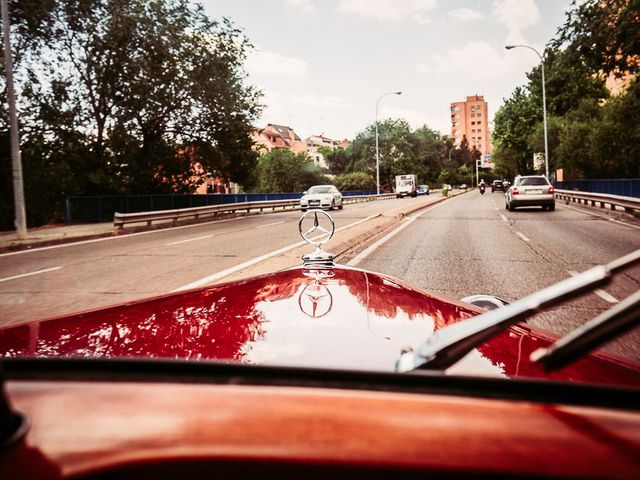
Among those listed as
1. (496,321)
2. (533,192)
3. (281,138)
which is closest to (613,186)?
(533,192)

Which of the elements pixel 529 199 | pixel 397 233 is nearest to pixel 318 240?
pixel 397 233

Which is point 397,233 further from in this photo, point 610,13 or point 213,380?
point 213,380

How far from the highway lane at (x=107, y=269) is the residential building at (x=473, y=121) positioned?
185 meters

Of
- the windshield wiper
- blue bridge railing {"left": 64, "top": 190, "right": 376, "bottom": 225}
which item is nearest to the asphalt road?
the windshield wiper

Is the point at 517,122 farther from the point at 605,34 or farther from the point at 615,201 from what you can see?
the point at 605,34

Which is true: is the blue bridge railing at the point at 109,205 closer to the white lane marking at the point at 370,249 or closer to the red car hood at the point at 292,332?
the white lane marking at the point at 370,249

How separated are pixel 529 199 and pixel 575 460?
2495cm

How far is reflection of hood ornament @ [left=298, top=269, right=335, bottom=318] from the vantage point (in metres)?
1.94

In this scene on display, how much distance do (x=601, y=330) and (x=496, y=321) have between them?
19 centimetres

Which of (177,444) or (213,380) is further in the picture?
(213,380)

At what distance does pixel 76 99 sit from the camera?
24.3m

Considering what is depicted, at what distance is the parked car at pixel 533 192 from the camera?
23.4 meters

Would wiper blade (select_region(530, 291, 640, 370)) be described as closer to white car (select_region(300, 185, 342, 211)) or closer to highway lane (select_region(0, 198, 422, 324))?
highway lane (select_region(0, 198, 422, 324))

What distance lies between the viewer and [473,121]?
186 m
